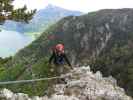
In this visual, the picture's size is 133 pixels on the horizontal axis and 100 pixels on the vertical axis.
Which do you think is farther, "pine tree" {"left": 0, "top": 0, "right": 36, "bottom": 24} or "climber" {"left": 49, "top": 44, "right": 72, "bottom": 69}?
"climber" {"left": 49, "top": 44, "right": 72, "bottom": 69}

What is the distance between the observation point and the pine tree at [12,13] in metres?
22.2

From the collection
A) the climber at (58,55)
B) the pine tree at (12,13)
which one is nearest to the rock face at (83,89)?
the climber at (58,55)

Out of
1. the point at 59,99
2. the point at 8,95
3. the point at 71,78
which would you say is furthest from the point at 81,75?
the point at 8,95

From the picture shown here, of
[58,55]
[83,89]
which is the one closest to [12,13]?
[58,55]

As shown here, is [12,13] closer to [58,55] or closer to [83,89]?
[58,55]

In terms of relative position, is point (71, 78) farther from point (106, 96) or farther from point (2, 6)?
point (2, 6)

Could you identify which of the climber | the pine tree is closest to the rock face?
the climber

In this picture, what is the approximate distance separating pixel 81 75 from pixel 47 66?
2367 millimetres

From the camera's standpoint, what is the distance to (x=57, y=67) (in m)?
25.6

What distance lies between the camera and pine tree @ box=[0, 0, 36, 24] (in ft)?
72.7

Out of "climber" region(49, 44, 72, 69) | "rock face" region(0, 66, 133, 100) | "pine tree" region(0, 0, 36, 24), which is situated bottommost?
"rock face" region(0, 66, 133, 100)

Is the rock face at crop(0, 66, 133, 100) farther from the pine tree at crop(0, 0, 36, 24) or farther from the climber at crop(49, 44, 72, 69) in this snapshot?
Result: the pine tree at crop(0, 0, 36, 24)

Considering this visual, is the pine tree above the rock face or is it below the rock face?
above

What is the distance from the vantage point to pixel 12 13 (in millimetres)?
22844
